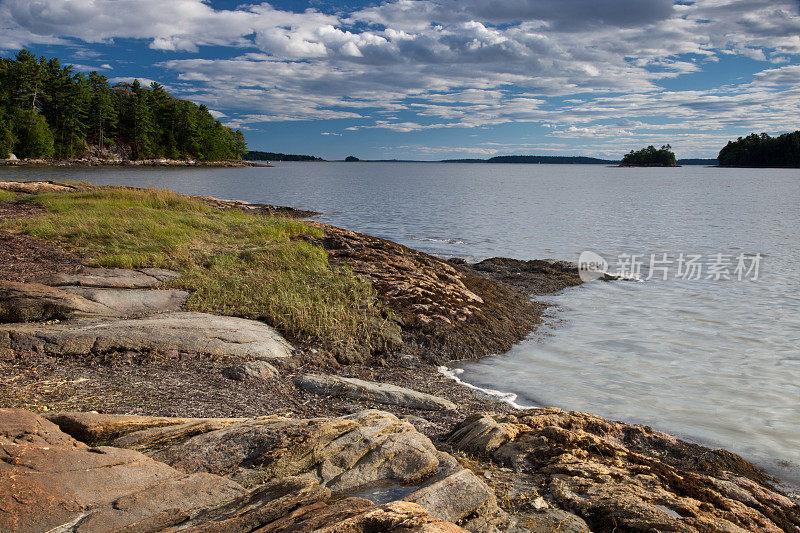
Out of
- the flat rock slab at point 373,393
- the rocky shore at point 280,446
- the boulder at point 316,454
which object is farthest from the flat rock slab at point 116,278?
the boulder at point 316,454

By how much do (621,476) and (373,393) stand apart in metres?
3.22

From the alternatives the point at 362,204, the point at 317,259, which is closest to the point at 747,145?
the point at 362,204

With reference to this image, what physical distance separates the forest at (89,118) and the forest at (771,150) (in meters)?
182

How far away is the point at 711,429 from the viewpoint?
704cm

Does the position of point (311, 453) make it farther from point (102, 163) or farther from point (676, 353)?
point (102, 163)

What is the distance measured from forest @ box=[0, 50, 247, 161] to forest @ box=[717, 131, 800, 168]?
7184 inches

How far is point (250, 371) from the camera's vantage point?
21.9ft

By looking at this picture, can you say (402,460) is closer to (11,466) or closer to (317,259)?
(11,466)

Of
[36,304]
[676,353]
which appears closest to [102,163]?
[36,304]

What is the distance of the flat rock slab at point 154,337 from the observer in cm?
651

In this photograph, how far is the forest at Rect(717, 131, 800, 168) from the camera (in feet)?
551

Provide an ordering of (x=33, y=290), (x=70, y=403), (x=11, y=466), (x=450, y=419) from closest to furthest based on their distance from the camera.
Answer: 1. (x=11, y=466)
2. (x=70, y=403)
3. (x=450, y=419)
4. (x=33, y=290)

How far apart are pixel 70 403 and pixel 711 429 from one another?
312 inches

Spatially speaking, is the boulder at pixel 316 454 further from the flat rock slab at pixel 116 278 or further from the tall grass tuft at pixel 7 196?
the tall grass tuft at pixel 7 196
